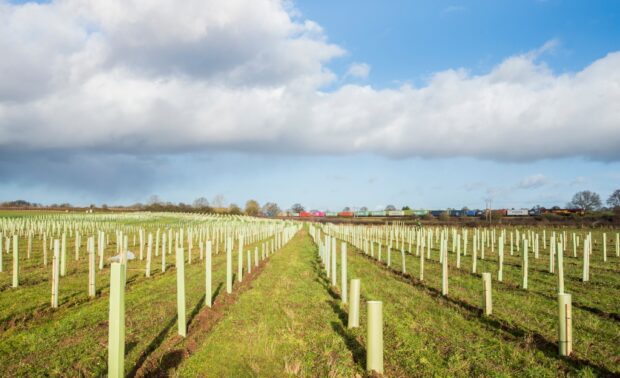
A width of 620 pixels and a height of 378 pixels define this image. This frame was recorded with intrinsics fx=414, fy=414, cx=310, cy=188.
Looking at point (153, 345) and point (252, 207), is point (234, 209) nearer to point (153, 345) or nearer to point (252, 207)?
point (252, 207)

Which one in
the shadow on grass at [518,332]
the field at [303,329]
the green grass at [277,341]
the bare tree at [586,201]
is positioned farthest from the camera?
the bare tree at [586,201]

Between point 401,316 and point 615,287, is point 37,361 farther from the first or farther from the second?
point 615,287

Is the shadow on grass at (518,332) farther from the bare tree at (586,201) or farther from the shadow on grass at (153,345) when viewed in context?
the bare tree at (586,201)

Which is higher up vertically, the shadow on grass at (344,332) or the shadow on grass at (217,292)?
the shadow on grass at (344,332)

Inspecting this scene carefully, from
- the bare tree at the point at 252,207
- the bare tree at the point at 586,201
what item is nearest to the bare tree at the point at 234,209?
the bare tree at the point at 252,207

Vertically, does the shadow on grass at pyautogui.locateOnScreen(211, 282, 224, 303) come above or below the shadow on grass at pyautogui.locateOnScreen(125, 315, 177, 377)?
below

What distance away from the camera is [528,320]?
9719 mm

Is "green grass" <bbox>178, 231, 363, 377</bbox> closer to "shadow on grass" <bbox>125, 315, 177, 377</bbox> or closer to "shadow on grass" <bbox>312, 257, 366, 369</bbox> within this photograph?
"shadow on grass" <bbox>312, 257, 366, 369</bbox>

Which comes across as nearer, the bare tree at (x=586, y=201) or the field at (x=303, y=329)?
the field at (x=303, y=329)

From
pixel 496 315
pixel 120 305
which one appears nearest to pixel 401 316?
pixel 496 315

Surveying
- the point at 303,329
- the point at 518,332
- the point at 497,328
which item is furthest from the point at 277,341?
the point at 518,332

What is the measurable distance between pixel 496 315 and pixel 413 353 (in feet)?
12.6

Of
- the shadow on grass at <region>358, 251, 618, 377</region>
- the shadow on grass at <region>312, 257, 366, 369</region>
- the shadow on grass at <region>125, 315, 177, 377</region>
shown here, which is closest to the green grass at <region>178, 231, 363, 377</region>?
the shadow on grass at <region>312, 257, 366, 369</region>

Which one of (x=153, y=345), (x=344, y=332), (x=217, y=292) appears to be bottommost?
(x=217, y=292)
